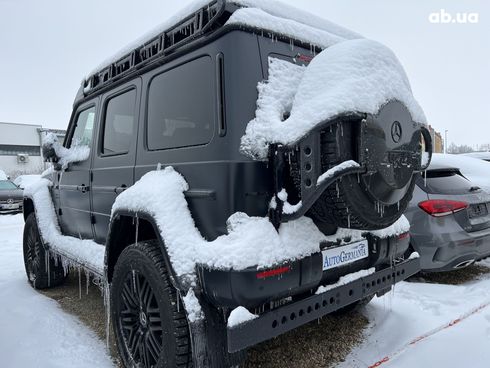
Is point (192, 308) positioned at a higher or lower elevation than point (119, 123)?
lower

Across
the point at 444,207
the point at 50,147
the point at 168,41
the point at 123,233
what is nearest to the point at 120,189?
the point at 123,233

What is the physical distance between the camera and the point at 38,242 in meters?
4.45

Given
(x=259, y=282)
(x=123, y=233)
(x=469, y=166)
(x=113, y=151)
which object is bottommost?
(x=259, y=282)

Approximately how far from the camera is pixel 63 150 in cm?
393

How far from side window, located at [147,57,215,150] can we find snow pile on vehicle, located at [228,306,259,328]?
924 mm

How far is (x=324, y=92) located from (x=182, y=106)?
0.91 meters

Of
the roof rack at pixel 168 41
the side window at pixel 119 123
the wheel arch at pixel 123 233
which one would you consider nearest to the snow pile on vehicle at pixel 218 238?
the wheel arch at pixel 123 233

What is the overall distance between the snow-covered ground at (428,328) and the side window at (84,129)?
2963mm

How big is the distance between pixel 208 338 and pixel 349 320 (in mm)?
1759

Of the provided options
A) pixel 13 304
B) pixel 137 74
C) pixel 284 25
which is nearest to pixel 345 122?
pixel 284 25

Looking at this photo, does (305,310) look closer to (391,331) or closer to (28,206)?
(391,331)

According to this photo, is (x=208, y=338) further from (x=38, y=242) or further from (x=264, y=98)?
(x=38, y=242)

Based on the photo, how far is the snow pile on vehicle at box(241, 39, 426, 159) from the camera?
179cm

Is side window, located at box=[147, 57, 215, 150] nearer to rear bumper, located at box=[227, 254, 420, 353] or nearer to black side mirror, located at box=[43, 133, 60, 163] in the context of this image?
rear bumper, located at box=[227, 254, 420, 353]
